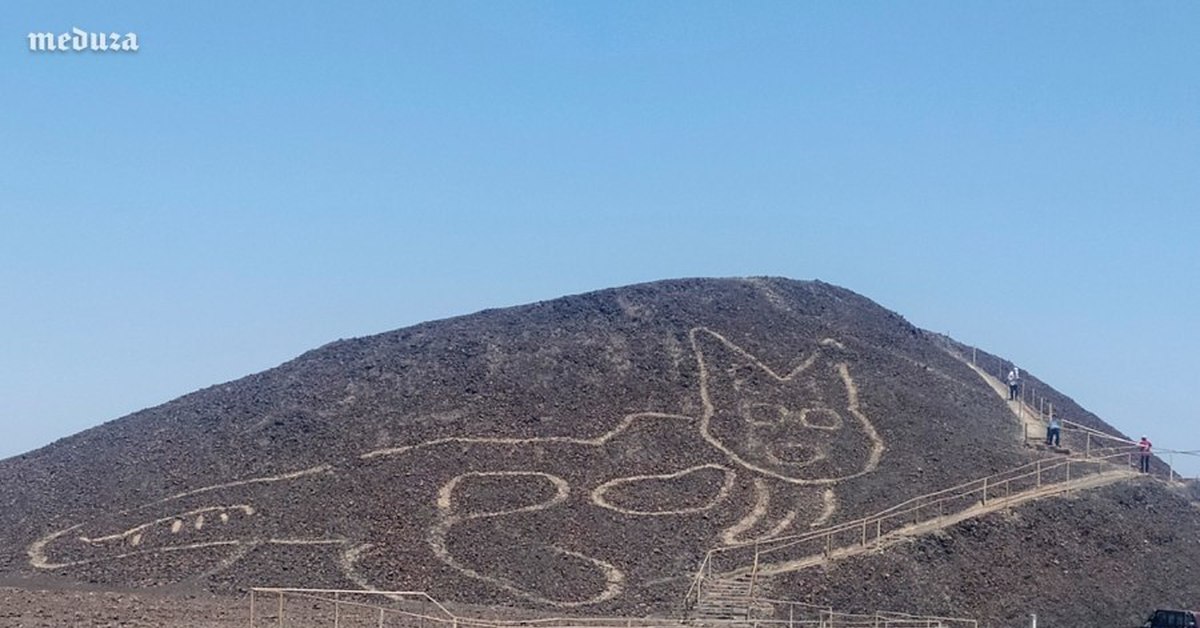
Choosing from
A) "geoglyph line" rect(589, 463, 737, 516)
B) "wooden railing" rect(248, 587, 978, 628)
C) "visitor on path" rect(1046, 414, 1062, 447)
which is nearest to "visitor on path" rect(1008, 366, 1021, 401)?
"visitor on path" rect(1046, 414, 1062, 447)

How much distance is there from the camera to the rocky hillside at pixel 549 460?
41.8 meters

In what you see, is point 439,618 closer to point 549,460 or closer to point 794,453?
point 549,460

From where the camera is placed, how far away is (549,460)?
4722 centimetres

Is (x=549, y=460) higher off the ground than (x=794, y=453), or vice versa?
(x=794, y=453)

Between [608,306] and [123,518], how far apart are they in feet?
70.7

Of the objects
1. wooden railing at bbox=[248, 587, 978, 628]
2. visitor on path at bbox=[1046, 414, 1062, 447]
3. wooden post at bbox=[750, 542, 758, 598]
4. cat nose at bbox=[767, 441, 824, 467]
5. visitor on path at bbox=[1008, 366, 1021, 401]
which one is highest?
visitor on path at bbox=[1008, 366, 1021, 401]

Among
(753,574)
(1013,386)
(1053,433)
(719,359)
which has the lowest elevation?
(753,574)

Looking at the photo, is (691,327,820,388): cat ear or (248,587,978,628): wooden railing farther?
(691,327,820,388): cat ear

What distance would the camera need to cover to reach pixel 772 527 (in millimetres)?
43781

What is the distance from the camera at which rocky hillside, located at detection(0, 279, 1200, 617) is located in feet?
137

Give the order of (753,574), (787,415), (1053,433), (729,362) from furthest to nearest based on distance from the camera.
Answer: (729,362) → (1053,433) → (787,415) → (753,574)

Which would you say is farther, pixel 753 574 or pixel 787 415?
pixel 787 415

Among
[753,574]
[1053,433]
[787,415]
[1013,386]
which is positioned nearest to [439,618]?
[753,574]

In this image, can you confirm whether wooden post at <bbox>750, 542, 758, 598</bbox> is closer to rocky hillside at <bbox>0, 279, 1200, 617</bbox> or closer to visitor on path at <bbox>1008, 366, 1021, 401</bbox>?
rocky hillside at <bbox>0, 279, 1200, 617</bbox>
